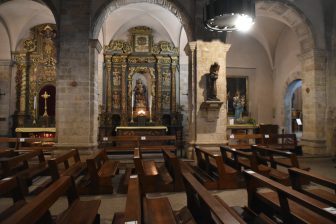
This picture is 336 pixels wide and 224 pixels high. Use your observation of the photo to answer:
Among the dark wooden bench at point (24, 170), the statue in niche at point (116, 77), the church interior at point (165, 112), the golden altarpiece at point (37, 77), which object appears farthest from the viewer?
the statue in niche at point (116, 77)

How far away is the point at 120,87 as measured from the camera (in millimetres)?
11508

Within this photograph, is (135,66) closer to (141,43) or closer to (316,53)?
(141,43)

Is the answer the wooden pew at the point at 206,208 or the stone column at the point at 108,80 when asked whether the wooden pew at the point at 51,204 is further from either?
the stone column at the point at 108,80

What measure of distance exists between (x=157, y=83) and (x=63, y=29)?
4983 mm

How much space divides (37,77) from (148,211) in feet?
34.1

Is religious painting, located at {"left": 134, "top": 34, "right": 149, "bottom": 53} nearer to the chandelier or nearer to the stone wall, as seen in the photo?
the stone wall

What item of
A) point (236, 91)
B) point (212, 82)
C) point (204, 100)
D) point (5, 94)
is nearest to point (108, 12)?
point (212, 82)

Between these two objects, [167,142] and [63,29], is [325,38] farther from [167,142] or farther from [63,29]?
[63,29]

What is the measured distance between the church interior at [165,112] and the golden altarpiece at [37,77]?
42 millimetres

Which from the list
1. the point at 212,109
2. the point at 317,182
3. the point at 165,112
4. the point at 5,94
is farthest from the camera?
the point at 165,112

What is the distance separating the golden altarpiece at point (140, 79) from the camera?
447 inches

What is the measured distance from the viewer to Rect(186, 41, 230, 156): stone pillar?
291 inches

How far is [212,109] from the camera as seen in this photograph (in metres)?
7.39

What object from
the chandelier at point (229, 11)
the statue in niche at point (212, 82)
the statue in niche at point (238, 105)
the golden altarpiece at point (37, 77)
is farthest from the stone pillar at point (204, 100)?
the golden altarpiece at point (37, 77)
